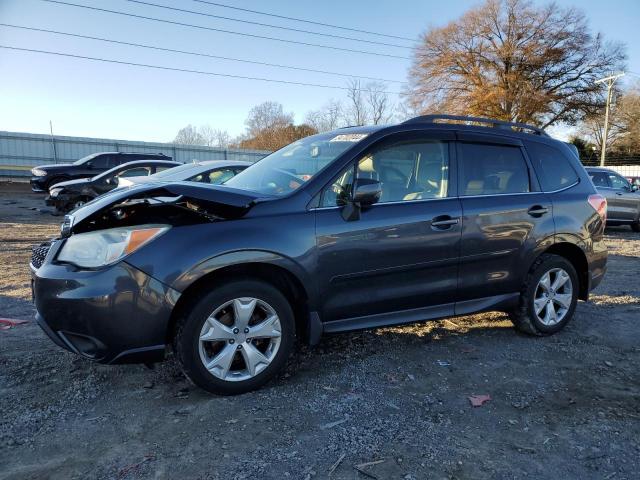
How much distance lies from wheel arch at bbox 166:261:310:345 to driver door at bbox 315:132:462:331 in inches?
5.9

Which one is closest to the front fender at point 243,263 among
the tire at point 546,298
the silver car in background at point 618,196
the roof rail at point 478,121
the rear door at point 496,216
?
the rear door at point 496,216

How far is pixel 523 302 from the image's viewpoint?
425cm

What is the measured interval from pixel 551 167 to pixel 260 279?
3.01m

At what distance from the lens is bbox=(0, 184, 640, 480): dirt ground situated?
7.94ft

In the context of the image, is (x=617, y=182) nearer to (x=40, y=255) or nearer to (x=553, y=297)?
(x=553, y=297)

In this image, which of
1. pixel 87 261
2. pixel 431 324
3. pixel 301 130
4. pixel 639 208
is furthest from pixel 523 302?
pixel 301 130

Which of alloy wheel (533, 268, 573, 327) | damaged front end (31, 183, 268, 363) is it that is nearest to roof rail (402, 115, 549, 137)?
alloy wheel (533, 268, 573, 327)

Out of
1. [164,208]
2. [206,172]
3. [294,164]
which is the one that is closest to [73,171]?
[206,172]

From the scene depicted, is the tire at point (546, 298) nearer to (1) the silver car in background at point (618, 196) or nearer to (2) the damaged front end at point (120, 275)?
(2) the damaged front end at point (120, 275)

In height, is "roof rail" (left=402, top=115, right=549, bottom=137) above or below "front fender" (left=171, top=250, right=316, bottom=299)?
above

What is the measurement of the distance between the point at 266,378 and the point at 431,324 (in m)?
2.07

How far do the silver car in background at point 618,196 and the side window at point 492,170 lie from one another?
9824mm

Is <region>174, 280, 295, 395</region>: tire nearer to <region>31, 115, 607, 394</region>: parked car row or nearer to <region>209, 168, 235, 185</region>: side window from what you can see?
<region>31, 115, 607, 394</region>: parked car row

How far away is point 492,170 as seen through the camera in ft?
13.5
